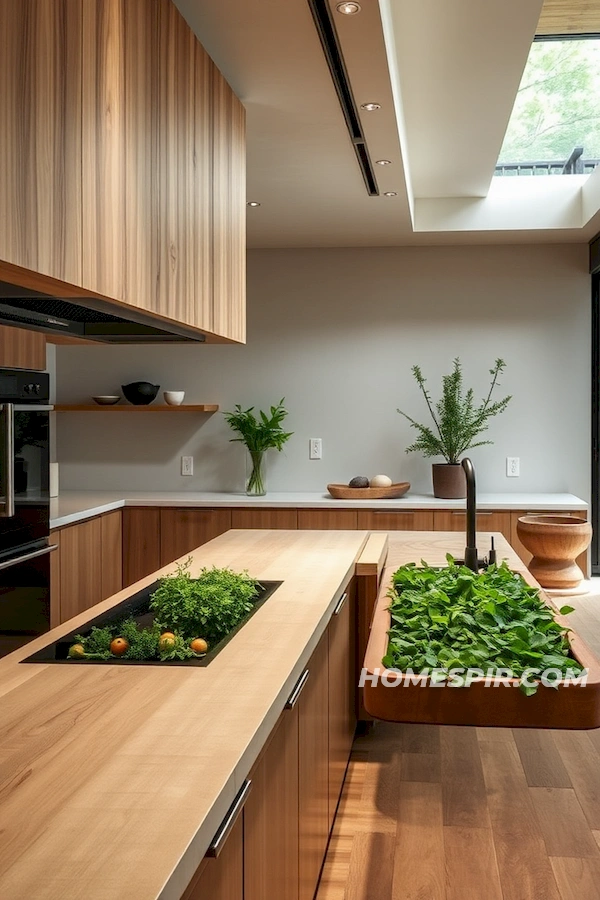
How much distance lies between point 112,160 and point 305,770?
61.1 inches

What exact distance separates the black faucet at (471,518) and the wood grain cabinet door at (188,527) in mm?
2853

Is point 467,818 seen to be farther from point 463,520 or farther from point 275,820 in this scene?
point 463,520

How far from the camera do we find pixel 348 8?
101 inches

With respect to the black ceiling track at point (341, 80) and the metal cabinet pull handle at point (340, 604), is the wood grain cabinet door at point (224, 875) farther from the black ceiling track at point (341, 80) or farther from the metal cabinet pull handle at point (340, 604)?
A: the black ceiling track at point (341, 80)

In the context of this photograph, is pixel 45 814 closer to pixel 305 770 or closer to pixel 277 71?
pixel 305 770

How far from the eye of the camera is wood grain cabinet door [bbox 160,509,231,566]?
18.8 feet

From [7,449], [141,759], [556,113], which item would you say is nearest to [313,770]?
[141,759]

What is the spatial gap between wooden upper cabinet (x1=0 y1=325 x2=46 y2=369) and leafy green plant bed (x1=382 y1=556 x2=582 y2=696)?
6.54 ft

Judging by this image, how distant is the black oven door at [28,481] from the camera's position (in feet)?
12.4

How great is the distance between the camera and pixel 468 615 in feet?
7.52

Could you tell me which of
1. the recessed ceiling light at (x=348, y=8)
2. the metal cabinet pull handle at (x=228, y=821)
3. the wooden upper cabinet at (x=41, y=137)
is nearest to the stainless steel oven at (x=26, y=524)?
the wooden upper cabinet at (x=41, y=137)

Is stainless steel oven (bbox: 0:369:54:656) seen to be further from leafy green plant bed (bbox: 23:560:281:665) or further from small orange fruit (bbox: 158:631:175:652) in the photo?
small orange fruit (bbox: 158:631:175:652)

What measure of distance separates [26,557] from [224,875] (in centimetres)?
274

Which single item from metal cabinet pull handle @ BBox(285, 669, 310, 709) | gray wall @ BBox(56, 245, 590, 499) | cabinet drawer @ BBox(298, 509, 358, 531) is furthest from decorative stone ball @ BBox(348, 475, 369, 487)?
metal cabinet pull handle @ BBox(285, 669, 310, 709)
